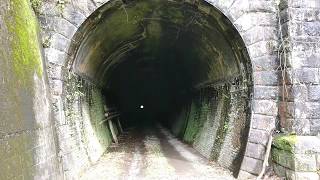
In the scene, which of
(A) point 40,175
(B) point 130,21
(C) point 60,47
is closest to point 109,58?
(B) point 130,21

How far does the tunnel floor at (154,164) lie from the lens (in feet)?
26.1

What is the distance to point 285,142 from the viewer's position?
22.1 feet

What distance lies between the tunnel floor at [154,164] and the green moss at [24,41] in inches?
111

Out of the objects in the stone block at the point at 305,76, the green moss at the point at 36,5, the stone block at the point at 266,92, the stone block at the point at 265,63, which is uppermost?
the green moss at the point at 36,5

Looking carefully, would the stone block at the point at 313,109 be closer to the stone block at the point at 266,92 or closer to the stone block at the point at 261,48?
the stone block at the point at 266,92

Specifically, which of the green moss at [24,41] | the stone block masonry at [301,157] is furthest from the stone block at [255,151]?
the green moss at [24,41]

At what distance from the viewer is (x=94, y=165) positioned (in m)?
8.91

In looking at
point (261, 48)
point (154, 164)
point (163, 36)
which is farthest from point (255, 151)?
point (163, 36)

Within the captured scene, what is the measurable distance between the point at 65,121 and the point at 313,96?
16.1 ft

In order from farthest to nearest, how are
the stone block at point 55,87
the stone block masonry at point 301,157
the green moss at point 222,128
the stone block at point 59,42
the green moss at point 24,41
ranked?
the green moss at point 222,128 → the stone block at point 59,42 → the stone block at point 55,87 → the stone block masonry at point 301,157 → the green moss at point 24,41

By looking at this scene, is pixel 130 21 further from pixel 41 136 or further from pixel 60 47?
pixel 41 136

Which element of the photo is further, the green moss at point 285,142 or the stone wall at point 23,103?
the green moss at point 285,142

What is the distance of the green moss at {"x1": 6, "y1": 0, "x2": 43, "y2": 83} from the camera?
5.25m

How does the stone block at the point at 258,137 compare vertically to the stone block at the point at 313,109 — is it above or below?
below
